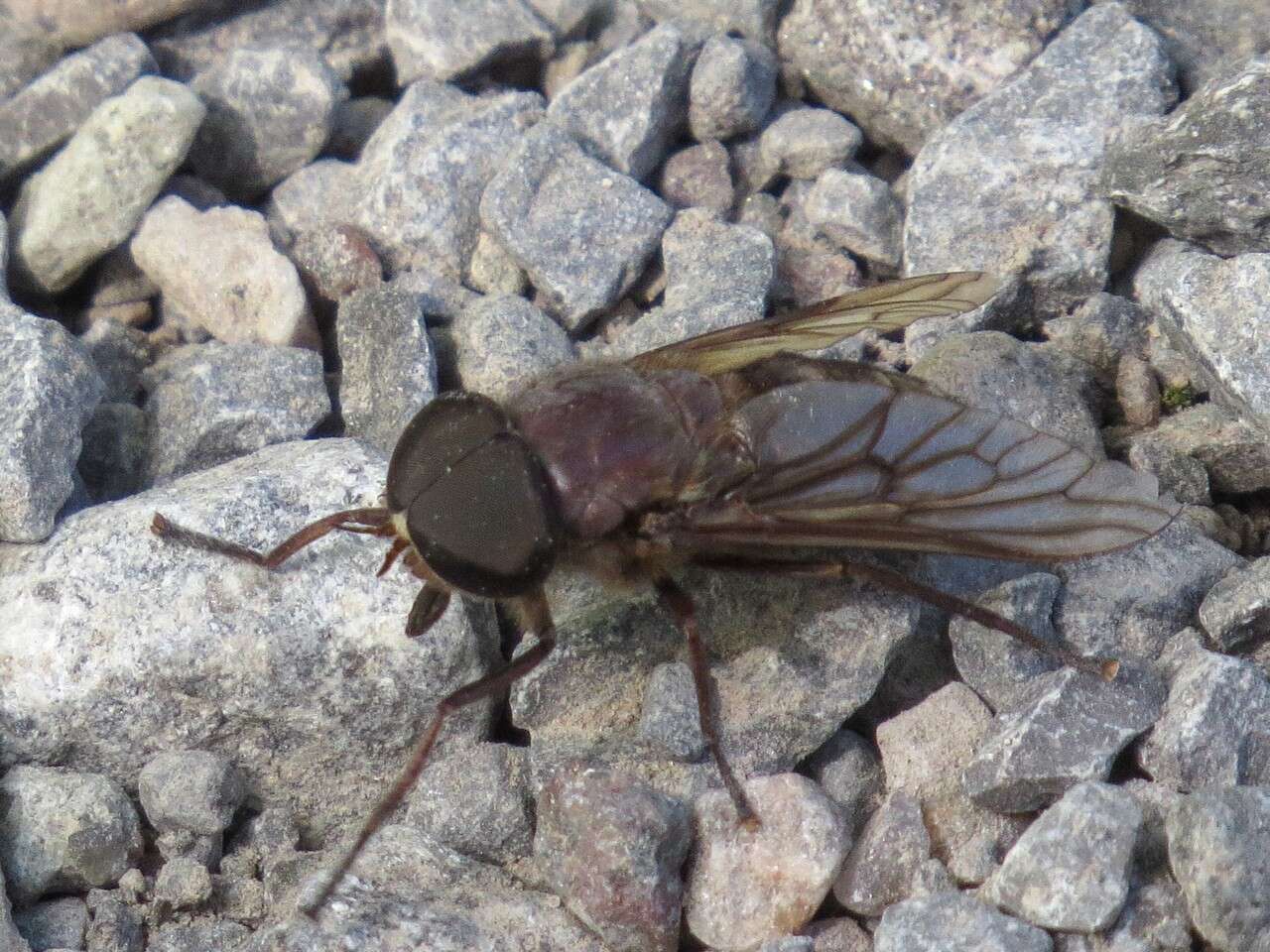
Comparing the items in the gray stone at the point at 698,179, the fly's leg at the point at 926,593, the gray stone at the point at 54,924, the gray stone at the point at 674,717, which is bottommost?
the gray stone at the point at 54,924

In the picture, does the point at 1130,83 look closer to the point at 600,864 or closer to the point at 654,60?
the point at 654,60

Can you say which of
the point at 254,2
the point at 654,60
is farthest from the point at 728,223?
the point at 254,2

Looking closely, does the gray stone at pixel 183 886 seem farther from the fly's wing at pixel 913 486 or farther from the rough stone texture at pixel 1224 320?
the rough stone texture at pixel 1224 320

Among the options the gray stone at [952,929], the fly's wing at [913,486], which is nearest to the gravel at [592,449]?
the gray stone at [952,929]

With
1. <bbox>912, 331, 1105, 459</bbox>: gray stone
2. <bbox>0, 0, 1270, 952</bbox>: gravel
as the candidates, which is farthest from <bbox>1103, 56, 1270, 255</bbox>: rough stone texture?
<bbox>912, 331, 1105, 459</bbox>: gray stone

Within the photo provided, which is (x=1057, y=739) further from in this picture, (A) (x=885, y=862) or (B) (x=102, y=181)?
(B) (x=102, y=181)

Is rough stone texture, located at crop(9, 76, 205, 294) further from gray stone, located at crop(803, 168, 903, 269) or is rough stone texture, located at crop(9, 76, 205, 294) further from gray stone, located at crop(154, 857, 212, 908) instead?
gray stone, located at crop(154, 857, 212, 908)
